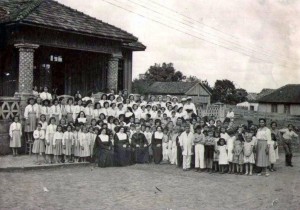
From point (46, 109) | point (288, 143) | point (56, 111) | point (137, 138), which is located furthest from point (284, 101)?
point (46, 109)

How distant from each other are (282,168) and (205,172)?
3.07 metres

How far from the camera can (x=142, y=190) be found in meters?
9.63

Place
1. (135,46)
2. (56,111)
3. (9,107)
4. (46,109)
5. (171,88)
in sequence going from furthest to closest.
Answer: (171,88), (135,46), (56,111), (46,109), (9,107)

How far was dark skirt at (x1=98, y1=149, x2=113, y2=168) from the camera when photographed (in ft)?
44.4

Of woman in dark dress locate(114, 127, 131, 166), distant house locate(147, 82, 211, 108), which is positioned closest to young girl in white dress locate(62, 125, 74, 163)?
woman in dark dress locate(114, 127, 131, 166)

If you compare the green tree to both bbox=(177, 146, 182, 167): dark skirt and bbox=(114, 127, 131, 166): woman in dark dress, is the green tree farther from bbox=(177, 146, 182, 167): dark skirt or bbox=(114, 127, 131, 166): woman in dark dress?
bbox=(114, 127, 131, 166): woman in dark dress

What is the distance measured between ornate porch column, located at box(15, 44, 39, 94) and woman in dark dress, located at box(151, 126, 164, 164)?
205 inches

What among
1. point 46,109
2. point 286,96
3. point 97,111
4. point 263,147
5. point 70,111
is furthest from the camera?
point 286,96

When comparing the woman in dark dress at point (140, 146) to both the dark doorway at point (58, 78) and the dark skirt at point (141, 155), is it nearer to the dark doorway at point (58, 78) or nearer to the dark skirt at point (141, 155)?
the dark skirt at point (141, 155)

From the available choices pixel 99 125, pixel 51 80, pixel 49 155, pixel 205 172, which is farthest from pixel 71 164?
pixel 51 80

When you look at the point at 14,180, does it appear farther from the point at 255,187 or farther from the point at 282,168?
the point at 282,168

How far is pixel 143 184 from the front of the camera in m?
10.4

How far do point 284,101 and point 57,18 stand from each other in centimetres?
3708

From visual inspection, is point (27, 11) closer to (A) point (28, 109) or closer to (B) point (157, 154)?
(A) point (28, 109)
